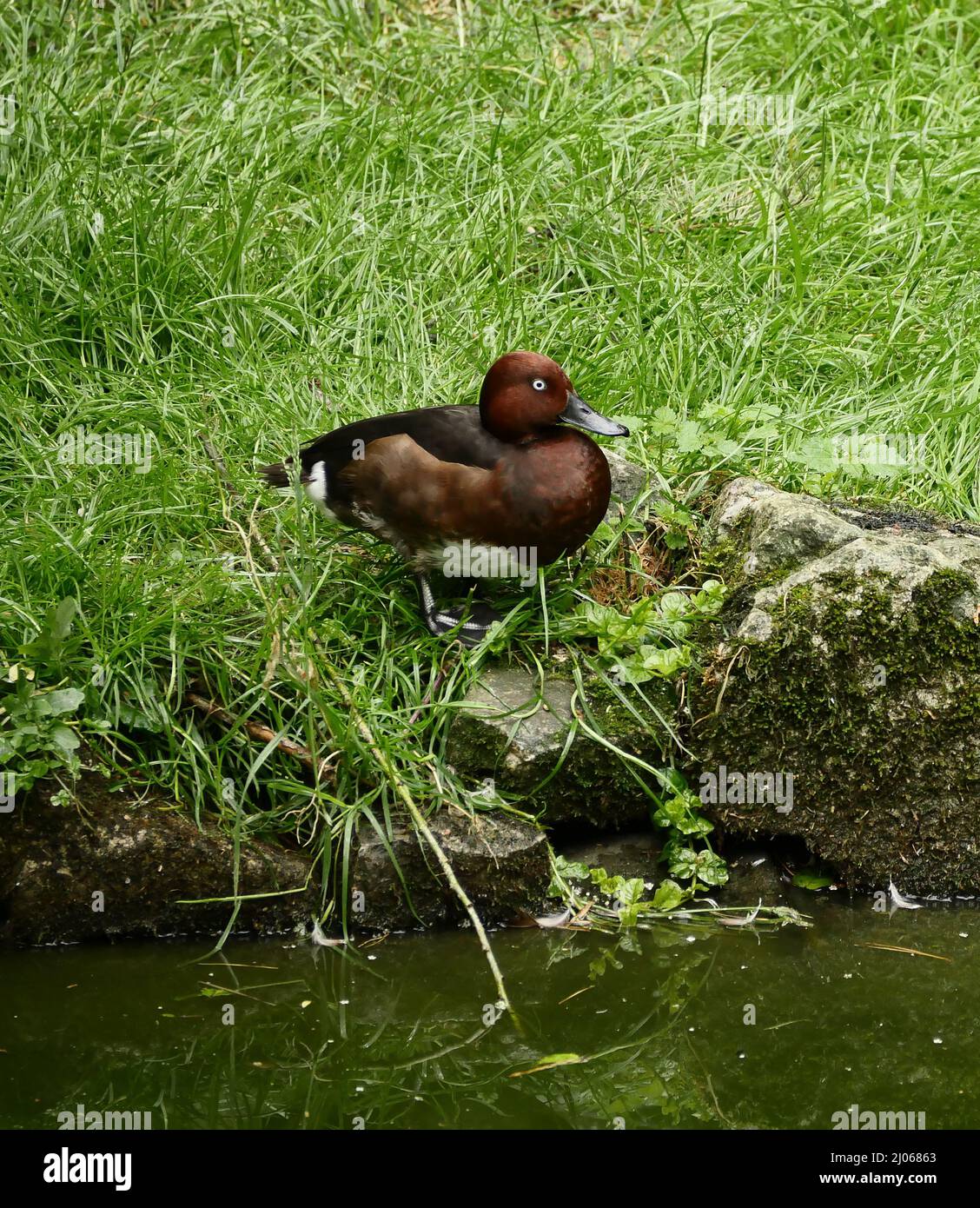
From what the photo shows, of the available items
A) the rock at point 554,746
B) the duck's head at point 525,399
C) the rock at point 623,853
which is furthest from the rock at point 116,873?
the duck's head at point 525,399

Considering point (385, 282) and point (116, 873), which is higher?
point (385, 282)

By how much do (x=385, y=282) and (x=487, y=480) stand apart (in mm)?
1829

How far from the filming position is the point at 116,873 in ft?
11.1

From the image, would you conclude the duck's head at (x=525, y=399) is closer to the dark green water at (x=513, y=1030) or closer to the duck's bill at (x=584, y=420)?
the duck's bill at (x=584, y=420)

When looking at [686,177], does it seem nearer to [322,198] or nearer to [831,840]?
[322,198]

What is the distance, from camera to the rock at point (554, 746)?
3.52m

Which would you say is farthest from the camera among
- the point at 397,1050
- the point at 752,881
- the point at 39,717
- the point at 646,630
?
the point at 646,630

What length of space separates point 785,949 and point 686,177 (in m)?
3.47

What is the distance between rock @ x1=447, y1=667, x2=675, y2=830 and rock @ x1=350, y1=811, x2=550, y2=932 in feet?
0.45

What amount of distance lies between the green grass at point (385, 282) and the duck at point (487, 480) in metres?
A: 0.19

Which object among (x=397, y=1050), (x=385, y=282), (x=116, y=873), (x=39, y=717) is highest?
(x=385, y=282)

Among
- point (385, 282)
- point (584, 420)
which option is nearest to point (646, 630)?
point (584, 420)

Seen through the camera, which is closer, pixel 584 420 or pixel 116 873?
pixel 116 873

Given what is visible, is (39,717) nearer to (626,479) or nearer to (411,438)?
(411,438)
